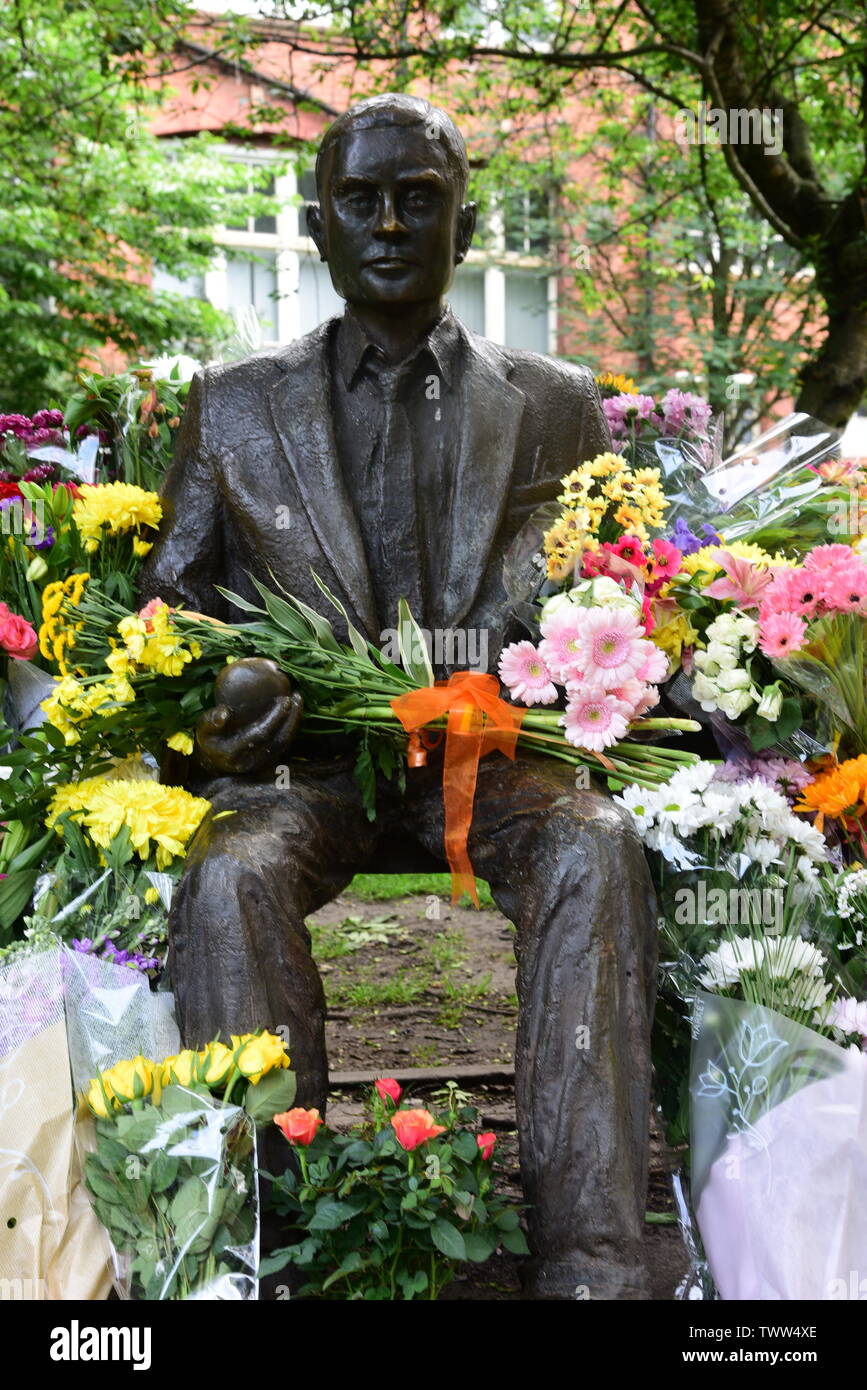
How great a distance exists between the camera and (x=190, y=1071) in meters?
2.37

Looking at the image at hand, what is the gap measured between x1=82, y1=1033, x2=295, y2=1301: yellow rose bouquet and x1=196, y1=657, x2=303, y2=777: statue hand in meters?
0.67

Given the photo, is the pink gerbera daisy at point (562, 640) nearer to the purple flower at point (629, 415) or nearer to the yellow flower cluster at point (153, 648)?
the yellow flower cluster at point (153, 648)

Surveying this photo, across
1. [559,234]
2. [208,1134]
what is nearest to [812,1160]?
[208,1134]

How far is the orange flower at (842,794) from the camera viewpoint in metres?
2.85

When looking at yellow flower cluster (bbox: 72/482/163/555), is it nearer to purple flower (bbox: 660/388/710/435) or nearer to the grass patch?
purple flower (bbox: 660/388/710/435)

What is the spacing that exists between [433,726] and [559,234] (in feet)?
34.9

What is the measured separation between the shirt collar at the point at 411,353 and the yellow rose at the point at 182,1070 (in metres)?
1.62

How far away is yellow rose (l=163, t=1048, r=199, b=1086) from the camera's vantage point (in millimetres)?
2371

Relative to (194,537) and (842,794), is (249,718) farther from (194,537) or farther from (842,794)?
(842,794)

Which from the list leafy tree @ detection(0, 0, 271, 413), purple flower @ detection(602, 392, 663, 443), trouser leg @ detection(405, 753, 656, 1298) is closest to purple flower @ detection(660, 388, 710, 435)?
purple flower @ detection(602, 392, 663, 443)

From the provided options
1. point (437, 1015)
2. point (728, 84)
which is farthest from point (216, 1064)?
point (728, 84)

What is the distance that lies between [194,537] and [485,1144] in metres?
1.52

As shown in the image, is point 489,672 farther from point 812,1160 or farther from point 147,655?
point 812,1160

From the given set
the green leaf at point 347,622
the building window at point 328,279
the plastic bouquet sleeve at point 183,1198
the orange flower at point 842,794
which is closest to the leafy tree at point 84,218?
the building window at point 328,279
